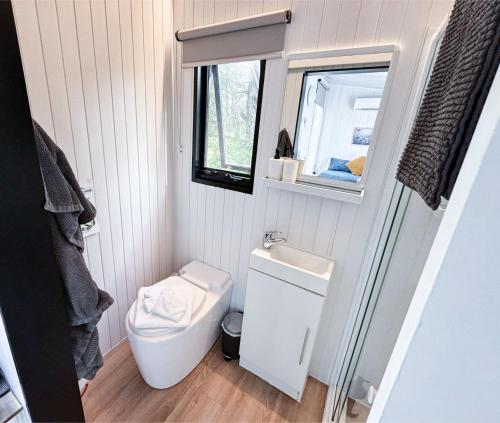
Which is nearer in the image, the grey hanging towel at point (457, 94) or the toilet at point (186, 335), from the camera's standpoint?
the grey hanging towel at point (457, 94)

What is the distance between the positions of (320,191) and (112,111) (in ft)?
3.85

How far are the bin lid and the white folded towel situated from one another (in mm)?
370

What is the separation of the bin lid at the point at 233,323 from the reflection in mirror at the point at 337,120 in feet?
3.65

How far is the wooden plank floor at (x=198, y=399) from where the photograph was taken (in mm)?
1212

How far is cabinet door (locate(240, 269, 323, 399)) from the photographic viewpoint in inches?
45.4

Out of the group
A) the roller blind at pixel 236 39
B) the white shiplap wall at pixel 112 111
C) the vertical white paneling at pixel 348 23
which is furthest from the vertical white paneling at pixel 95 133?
the vertical white paneling at pixel 348 23

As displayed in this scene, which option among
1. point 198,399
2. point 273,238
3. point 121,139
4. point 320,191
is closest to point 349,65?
point 320,191

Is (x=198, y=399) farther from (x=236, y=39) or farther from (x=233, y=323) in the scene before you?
(x=236, y=39)

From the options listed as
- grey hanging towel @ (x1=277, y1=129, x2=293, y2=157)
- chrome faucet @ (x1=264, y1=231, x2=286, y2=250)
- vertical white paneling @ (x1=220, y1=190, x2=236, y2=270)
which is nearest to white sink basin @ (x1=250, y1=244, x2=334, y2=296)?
chrome faucet @ (x1=264, y1=231, x2=286, y2=250)

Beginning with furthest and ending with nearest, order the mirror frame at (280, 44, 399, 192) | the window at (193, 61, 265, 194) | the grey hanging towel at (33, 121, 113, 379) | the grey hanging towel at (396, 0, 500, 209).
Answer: the window at (193, 61, 265, 194), the mirror frame at (280, 44, 399, 192), the grey hanging towel at (33, 121, 113, 379), the grey hanging towel at (396, 0, 500, 209)

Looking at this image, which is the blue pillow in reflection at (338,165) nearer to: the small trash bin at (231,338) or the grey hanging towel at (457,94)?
the grey hanging towel at (457,94)

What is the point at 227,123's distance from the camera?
57.9 inches

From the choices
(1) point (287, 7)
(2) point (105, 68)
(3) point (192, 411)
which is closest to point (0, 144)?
(2) point (105, 68)

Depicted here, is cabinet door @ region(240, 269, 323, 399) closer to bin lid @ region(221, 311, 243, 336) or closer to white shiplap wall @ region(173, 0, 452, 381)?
bin lid @ region(221, 311, 243, 336)
